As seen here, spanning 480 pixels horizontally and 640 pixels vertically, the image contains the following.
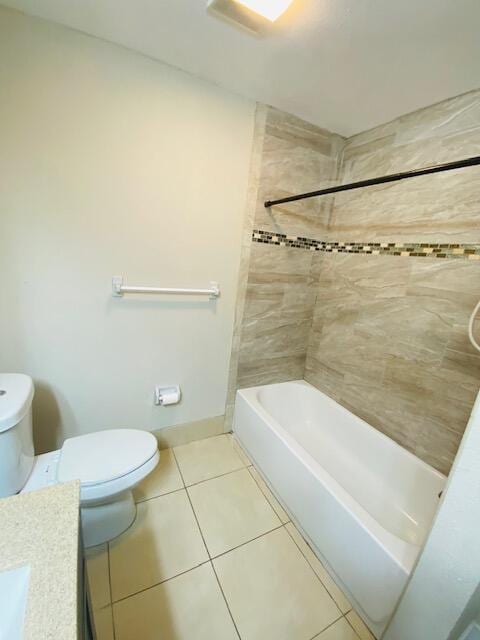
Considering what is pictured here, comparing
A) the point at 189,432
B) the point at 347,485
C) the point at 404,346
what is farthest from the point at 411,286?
the point at 189,432

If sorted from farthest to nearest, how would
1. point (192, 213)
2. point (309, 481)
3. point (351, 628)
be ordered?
point (192, 213)
point (309, 481)
point (351, 628)

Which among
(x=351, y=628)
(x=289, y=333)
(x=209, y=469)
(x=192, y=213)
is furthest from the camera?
(x=289, y=333)

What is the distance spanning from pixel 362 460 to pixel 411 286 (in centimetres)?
114

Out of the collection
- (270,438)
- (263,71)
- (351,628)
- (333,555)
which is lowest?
(351,628)

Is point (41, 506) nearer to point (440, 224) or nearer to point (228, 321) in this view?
point (228, 321)

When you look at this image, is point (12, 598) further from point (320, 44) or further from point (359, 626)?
point (320, 44)

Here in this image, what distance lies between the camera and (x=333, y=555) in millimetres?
1183

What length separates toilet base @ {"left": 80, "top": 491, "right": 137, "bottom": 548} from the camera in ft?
4.04

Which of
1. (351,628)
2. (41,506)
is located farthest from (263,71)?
(351,628)

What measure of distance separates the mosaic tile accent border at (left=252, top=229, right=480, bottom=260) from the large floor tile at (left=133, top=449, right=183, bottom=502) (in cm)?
158

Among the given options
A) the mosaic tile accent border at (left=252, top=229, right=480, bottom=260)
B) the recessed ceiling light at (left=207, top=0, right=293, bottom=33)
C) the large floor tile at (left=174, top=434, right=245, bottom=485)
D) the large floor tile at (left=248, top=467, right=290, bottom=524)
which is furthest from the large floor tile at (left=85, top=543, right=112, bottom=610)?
the recessed ceiling light at (left=207, top=0, right=293, bottom=33)

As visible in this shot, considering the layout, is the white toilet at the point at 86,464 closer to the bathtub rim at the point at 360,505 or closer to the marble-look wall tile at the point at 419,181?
the bathtub rim at the point at 360,505

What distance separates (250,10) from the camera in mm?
948

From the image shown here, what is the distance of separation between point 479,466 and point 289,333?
147 cm
